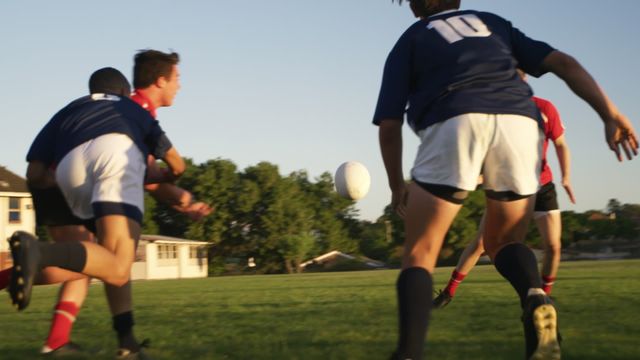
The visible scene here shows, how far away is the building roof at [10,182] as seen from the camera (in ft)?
140

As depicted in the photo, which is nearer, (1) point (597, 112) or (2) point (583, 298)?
(1) point (597, 112)

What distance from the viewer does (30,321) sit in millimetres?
7004

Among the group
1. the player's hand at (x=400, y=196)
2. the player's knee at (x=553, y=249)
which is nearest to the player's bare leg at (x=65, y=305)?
the player's hand at (x=400, y=196)

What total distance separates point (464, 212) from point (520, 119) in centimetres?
7236

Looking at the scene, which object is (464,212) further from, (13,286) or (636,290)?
(13,286)

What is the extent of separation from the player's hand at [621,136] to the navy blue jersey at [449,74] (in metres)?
0.35

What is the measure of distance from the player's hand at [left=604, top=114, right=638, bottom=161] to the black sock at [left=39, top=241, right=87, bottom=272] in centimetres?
269

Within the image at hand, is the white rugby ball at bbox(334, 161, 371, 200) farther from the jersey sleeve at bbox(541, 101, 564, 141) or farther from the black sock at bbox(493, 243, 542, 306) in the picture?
the black sock at bbox(493, 243, 542, 306)

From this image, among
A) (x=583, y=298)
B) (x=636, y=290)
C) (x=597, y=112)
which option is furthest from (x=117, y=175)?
(x=636, y=290)

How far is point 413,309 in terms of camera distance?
9.33ft

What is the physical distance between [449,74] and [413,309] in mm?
1091

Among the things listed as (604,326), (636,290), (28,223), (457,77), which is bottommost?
(28,223)

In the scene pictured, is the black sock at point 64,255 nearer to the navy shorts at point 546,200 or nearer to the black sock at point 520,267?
the black sock at point 520,267

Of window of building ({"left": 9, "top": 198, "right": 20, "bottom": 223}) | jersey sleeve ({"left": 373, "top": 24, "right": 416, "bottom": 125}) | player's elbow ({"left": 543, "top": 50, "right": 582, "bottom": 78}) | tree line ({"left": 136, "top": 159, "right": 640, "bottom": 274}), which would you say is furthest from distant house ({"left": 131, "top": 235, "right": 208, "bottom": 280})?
player's elbow ({"left": 543, "top": 50, "right": 582, "bottom": 78})
